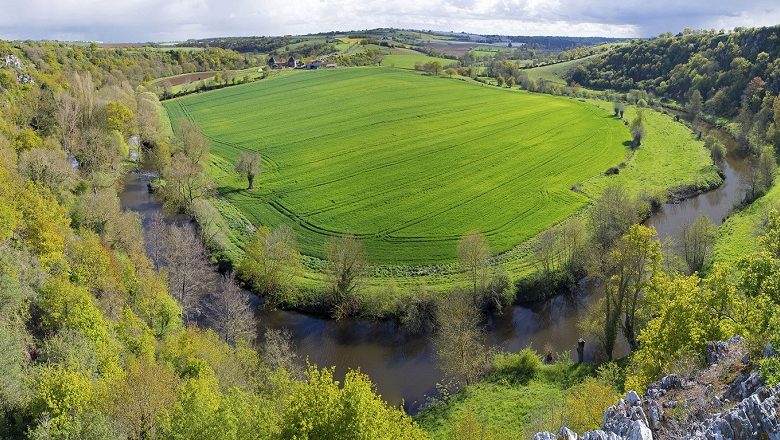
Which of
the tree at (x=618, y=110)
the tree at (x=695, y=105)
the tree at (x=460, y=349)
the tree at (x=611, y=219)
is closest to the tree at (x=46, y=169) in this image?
the tree at (x=460, y=349)

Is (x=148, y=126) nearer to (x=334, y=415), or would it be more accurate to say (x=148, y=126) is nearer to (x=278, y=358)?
(x=278, y=358)

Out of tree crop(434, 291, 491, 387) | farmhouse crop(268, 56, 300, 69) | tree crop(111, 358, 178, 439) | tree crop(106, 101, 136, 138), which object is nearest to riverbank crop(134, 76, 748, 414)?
tree crop(434, 291, 491, 387)

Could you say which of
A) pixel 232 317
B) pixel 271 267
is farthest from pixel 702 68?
pixel 232 317

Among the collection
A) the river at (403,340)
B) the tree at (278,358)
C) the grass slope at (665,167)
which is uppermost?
the grass slope at (665,167)

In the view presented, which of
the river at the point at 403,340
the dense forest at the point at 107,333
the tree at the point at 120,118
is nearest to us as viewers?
the dense forest at the point at 107,333

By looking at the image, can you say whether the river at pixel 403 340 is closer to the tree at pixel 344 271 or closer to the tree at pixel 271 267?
the tree at pixel 344 271

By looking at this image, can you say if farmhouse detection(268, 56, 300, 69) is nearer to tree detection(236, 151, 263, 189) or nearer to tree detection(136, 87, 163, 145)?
tree detection(136, 87, 163, 145)
